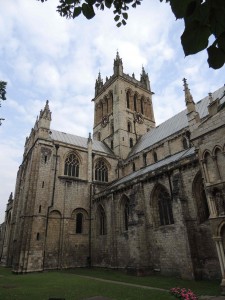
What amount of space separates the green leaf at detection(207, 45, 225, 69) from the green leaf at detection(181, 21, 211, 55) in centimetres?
14

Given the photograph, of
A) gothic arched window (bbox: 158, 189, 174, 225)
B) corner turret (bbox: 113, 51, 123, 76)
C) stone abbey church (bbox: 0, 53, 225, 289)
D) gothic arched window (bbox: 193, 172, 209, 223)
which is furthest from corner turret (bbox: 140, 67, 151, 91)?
gothic arched window (bbox: 193, 172, 209, 223)

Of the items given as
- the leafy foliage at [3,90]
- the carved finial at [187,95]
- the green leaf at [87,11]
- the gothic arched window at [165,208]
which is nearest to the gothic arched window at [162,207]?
the gothic arched window at [165,208]

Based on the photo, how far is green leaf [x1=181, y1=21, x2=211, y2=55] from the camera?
1337mm

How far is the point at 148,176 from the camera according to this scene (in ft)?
66.4

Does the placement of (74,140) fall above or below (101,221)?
above

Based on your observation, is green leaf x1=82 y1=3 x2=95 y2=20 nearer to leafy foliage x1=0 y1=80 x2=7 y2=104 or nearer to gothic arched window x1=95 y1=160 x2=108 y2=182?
leafy foliage x1=0 y1=80 x2=7 y2=104

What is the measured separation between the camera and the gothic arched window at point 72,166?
28.3 metres

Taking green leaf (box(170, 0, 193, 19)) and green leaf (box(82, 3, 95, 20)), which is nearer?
green leaf (box(170, 0, 193, 19))

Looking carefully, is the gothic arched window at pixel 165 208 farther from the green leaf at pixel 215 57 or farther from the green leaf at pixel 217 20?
the green leaf at pixel 217 20

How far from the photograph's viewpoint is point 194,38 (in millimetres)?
1337

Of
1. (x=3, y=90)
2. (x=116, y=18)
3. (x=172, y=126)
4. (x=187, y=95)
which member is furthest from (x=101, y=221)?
(x=116, y=18)

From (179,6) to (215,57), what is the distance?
15.0 inches

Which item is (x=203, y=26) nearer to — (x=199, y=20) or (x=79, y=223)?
(x=199, y=20)

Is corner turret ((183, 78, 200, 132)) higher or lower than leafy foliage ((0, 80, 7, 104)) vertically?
higher
